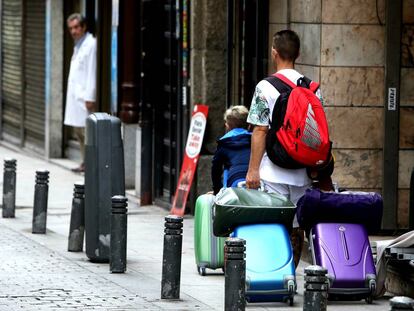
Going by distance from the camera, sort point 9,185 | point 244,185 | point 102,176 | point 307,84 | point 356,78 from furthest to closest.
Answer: point 9,185 < point 356,78 < point 102,176 < point 244,185 < point 307,84

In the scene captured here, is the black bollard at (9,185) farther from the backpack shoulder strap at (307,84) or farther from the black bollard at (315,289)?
the black bollard at (315,289)

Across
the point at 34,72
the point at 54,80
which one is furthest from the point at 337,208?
the point at 34,72

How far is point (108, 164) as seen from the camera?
39.4 ft

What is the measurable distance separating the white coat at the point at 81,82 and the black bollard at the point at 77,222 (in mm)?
6762

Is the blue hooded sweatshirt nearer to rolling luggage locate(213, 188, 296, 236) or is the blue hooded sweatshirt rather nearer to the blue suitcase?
rolling luggage locate(213, 188, 296, 236)

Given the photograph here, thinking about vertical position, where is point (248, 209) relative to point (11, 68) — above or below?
below

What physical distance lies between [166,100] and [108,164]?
466cm

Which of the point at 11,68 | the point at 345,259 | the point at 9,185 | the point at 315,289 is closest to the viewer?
the point at 315,289

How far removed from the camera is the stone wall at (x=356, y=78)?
12391 millimetres

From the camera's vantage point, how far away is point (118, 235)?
11492mm

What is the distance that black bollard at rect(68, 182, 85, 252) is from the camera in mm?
12906

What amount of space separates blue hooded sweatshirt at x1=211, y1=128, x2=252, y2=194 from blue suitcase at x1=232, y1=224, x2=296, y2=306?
52.2 inches

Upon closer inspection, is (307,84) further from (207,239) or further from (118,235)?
(118,235)

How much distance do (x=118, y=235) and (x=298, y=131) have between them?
2078 millimetres
